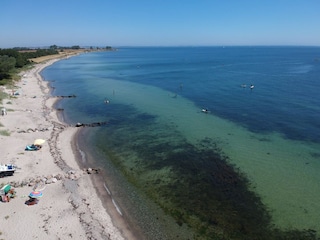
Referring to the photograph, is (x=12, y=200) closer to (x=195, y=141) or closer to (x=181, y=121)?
(x=195, y=141)

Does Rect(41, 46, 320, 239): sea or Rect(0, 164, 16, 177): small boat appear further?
Rect(0, 164, 16, 177): small boat

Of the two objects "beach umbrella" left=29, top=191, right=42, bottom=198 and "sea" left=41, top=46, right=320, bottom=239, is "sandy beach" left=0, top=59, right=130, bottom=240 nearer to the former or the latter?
"beach umbrella" left=29, top=191, right=42, bottom=198

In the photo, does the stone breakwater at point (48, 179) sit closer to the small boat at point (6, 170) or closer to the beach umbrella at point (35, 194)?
the small boat at point (6, 170)

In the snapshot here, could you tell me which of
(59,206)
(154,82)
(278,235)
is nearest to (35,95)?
→ (154,82)

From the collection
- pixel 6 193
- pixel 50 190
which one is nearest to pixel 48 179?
pixel 50 190

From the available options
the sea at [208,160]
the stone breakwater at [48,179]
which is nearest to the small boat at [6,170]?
the stone breakwater at [48,179]

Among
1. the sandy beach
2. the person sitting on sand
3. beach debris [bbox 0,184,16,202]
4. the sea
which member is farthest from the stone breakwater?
the sea

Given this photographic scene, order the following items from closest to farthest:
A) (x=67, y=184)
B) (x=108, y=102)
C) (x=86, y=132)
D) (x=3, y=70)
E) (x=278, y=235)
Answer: (x=278, y=235), (x=67, y=184), (x=86, y=132), (x=108, y=102), (x=3, y=70)
